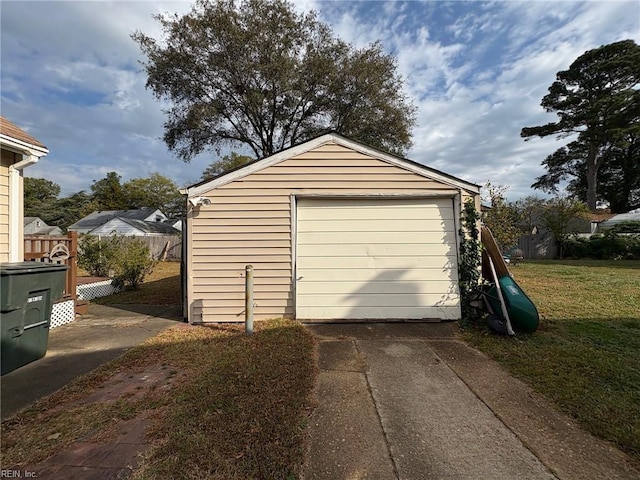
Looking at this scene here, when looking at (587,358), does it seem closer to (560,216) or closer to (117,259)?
(117,259)

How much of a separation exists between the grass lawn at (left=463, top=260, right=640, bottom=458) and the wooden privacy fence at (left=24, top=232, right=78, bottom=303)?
6886mm

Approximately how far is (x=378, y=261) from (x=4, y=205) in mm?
5822

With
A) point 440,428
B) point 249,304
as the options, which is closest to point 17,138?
point 249,304

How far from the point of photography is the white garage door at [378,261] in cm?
530

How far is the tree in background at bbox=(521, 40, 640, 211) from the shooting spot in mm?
22297

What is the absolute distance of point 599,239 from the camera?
18453 millimetres

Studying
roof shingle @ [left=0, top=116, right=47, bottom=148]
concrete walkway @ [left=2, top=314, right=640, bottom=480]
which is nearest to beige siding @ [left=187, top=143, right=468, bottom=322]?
concrete walkway @ [left=2, top=314, right=640, bottom=480]

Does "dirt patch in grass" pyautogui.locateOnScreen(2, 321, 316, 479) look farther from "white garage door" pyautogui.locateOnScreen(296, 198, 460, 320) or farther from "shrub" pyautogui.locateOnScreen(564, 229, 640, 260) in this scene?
"shrub" pyautogui.locateOnScreen(564, 229, 640, 260)

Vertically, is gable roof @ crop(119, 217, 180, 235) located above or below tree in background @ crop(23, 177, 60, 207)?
below

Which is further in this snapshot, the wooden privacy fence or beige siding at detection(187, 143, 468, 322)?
the wooden privacy fence

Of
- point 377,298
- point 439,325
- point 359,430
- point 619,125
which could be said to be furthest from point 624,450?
point 619,125

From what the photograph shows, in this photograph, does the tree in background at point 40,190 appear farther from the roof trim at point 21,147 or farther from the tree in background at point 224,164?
the roof trim at point 21,147

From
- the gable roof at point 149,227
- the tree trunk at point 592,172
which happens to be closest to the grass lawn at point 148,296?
the gable roof at point 149,227

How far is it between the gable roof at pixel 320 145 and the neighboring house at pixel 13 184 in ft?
7.45
